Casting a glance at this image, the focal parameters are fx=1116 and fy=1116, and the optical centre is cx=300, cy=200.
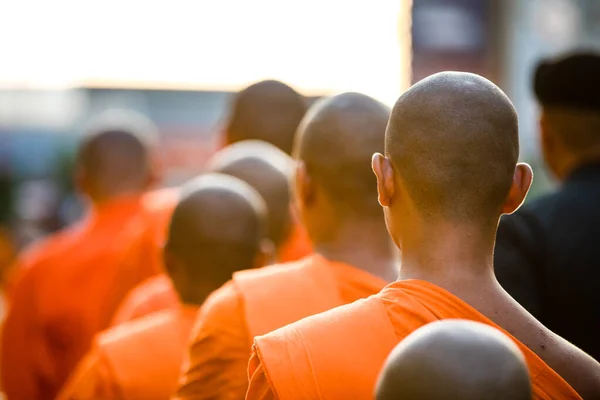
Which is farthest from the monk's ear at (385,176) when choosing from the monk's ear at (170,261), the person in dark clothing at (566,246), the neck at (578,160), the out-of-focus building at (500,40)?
the out-of-focus building at (500,40)

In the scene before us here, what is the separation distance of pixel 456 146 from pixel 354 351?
471mm

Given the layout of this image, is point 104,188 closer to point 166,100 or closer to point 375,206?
point 375,206

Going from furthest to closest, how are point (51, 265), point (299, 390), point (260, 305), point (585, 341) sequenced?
point (51, 265), point (585, 341), point (260, 305), point (299, 390)

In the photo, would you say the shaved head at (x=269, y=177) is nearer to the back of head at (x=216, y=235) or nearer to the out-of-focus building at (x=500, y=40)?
the back of head at (x=216, y=235)

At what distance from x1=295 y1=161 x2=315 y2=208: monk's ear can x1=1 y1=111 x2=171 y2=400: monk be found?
2.35 meters

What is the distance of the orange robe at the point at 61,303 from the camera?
5.72 m

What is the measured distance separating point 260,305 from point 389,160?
0.67 metres

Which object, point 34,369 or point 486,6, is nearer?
point 34,369

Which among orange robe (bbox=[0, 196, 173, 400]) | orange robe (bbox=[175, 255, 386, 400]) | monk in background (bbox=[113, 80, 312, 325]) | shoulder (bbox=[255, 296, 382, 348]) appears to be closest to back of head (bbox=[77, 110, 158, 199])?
orange robe (bbox=[0, 196, 173, 400])

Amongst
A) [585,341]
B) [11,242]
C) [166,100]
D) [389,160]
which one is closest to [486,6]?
[11,242]

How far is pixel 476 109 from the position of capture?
2.31 meters

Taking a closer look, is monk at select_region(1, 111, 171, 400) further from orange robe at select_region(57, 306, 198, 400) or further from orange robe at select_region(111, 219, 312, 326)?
orange robe at select_region(57, 306, 198, 400)

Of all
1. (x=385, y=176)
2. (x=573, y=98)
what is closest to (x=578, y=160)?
(x=573, y=98)

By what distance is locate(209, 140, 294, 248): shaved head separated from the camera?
14.6 feet
